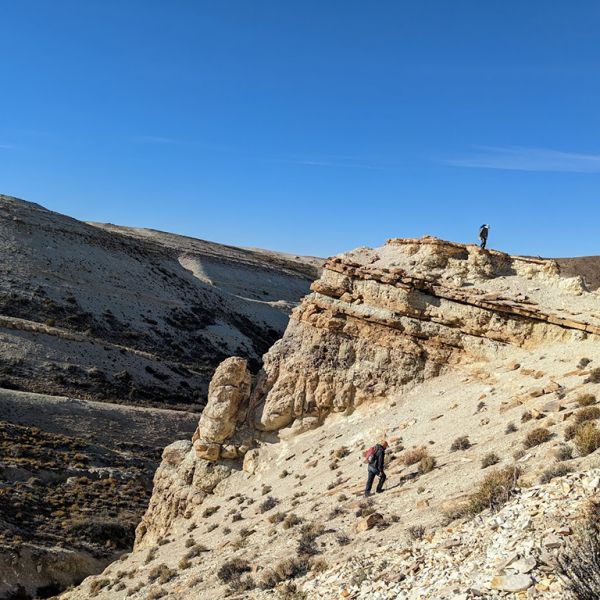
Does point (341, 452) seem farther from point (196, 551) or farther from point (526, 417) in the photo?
point (526, 417)

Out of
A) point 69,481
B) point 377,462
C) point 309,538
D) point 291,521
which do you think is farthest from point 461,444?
point 69,481

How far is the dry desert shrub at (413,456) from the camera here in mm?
14906

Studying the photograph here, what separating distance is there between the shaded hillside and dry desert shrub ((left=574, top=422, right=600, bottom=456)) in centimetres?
3905

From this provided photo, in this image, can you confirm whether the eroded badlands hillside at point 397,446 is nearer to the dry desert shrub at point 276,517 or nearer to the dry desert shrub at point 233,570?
the dry desert shrub at point 233,570

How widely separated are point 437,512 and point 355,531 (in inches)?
66.0

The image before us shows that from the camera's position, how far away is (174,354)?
6144 cm

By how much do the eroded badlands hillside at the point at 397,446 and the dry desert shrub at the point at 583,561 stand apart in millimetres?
223

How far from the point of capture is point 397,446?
1656cm

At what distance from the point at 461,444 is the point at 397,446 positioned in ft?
7.70

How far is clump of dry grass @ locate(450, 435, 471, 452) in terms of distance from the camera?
14509 mm

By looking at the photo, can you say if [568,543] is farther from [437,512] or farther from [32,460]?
[32,460]

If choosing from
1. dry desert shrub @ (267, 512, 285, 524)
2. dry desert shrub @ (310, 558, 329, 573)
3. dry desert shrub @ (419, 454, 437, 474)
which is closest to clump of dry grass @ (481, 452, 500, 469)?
dry desert shrub @ (419, 454, 437, 474)

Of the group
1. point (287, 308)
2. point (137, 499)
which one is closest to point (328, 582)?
point (137, 499)

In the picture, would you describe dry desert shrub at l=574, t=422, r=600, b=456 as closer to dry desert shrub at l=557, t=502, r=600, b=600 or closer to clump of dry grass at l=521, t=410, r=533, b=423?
clump of dry grass at l=521, t=410, r=533, b=423
